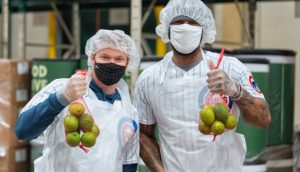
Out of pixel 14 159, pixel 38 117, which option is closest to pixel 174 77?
pixel 38 117

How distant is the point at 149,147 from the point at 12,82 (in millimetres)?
2708

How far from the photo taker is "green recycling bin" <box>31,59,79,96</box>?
5629 millimetres

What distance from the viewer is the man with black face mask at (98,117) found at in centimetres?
276

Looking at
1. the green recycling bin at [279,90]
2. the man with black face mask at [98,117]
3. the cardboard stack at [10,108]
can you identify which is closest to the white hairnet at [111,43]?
the man with black face mask at [98,117]

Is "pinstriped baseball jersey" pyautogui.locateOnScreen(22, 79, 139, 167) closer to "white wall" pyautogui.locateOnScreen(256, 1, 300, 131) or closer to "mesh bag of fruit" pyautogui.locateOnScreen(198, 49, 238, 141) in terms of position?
"mesh bag of fruit" pyautogui.locateOnScreen(198, 49, 238, 141)

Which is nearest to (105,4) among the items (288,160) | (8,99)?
(8,99)

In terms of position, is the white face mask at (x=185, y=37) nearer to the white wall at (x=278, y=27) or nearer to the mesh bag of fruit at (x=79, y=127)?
the mesh bag of fruit at (x=79, y=127)

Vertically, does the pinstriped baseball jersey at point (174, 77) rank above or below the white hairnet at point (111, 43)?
below

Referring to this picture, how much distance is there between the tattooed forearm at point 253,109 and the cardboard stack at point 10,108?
3.12 m

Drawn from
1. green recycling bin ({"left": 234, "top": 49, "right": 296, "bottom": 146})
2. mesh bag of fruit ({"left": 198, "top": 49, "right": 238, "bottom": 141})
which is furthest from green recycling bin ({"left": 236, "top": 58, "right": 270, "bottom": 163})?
mesh bag of fruit ({"left": 198, "top": 49, "right": 238, "bottom": 141})

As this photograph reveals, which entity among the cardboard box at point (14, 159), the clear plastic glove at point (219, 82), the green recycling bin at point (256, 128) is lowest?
the cardboard box at point (14, 159)

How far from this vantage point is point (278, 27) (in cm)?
931

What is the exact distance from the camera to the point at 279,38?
9.28 meters

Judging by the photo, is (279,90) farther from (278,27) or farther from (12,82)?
(278,27)
